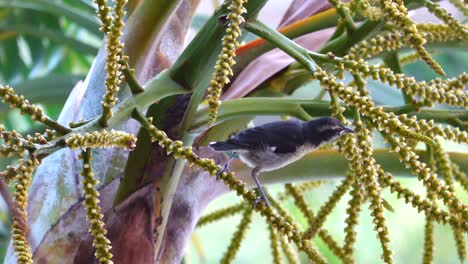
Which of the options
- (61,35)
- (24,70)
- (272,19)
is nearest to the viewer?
(61,35)

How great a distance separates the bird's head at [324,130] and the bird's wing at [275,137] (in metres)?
0.01

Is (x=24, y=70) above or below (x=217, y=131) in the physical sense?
above

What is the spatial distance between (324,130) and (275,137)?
0.05 m

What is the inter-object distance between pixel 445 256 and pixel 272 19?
1.51 m

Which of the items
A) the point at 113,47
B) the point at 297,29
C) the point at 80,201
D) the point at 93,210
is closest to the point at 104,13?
the point at 113,47

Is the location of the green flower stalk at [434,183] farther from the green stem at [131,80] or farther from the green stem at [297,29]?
the green stem at [297,29]

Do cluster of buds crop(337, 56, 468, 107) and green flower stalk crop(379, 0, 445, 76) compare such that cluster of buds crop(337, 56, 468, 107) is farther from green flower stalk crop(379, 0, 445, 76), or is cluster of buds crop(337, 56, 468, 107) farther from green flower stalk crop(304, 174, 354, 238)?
green flower stalk crop(304, 174, 354, 238)

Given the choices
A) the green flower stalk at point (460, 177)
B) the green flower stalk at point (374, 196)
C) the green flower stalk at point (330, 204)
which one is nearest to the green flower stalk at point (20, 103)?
the green flower stalk at point (374, 196)

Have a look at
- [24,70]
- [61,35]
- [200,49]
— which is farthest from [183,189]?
[24,70]

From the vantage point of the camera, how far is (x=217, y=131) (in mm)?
732

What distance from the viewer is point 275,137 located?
0.60 m

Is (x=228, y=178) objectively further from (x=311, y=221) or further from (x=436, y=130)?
(x=311, y=221)

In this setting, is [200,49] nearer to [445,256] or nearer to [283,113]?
[283,113]

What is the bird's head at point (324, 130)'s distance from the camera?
0.56m
